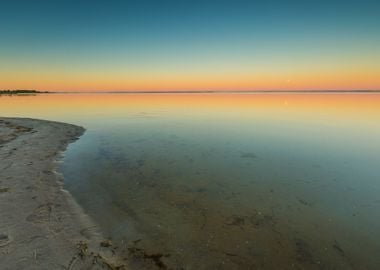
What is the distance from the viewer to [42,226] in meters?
5.87

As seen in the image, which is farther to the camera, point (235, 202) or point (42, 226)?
point (235, 202)

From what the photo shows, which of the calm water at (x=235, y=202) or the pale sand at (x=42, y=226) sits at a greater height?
the pale sand at (x=42, y=226)

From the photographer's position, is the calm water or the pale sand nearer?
the pale sand

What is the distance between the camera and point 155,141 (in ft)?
55.2

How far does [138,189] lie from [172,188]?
4.19 feet

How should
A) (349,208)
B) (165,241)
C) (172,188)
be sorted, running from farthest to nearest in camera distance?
(172,188)
(349,208)
(165,241)

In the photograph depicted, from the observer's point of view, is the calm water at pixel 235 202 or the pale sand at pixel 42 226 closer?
the pale sand at pixel 42 226

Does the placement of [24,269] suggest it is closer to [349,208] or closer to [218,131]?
[349,208]

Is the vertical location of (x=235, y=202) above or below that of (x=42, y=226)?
below

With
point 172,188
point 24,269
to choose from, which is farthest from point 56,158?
point 24,269

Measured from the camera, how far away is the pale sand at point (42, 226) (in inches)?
186

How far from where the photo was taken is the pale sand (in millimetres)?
4715

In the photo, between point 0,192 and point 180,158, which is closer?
point 0,192

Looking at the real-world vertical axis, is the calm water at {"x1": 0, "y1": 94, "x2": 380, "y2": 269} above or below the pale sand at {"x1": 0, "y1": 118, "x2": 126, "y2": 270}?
below
